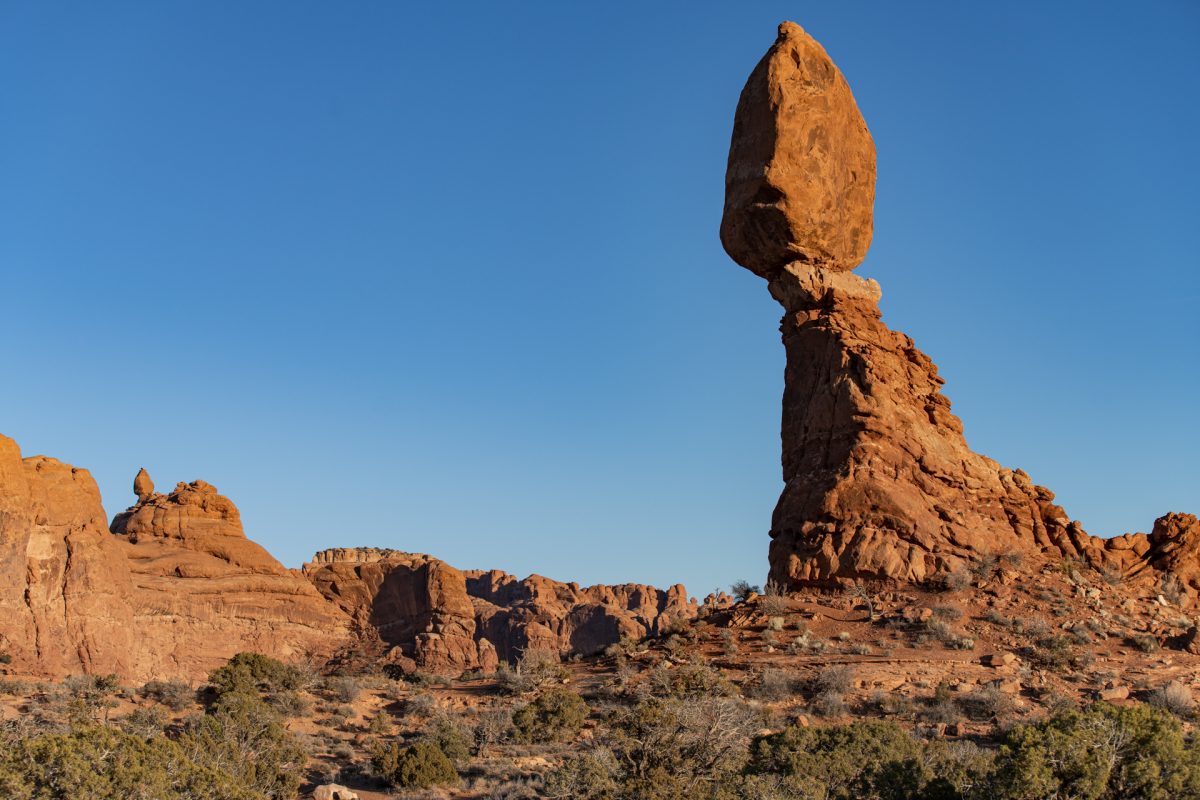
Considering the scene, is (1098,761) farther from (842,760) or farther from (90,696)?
(90,696)

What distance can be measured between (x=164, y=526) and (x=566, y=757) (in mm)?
25805

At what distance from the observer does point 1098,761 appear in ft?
48.5

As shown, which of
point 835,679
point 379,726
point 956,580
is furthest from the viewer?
point 956,580

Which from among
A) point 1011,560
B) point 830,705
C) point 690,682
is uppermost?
point 1011,560

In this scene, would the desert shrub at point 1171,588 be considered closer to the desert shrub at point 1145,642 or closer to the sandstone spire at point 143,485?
the desert shrub at point 1145,642

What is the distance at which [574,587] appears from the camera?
299ft

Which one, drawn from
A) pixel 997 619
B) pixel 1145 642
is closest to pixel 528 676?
pixel 997 619

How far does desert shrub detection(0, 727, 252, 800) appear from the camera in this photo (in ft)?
42.5

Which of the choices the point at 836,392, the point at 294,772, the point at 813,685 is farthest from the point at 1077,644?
the point at 294,772

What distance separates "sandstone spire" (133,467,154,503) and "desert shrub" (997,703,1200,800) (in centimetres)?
3921

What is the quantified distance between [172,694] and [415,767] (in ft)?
30.3

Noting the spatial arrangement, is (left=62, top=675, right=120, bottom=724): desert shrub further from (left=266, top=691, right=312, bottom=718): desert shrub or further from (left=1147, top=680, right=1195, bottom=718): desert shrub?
(left=1147, top=680, right=1195, bottom=718): desert shrub

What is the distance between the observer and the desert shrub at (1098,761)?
575 inches

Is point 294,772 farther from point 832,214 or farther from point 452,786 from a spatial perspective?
point 832,214
